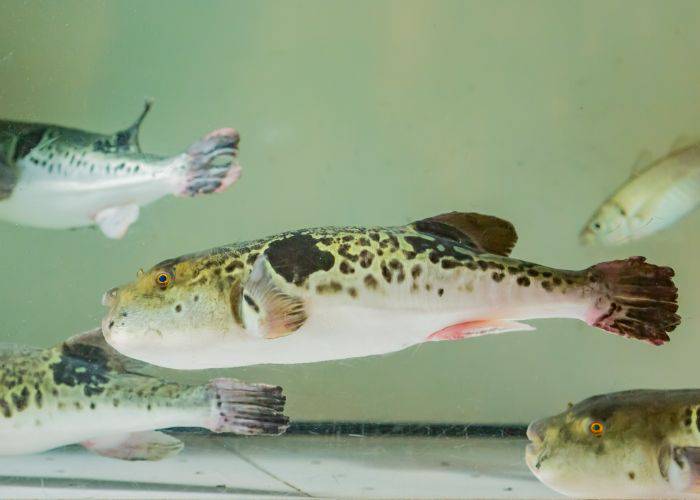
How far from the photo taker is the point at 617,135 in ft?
5.90

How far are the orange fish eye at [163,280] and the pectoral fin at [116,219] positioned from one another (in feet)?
1.97

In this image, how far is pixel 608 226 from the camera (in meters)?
1.66

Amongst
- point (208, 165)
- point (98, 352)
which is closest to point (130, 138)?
point (208, 165)

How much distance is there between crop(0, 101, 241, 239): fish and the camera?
5.33 ft

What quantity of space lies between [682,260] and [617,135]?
0.34 meters

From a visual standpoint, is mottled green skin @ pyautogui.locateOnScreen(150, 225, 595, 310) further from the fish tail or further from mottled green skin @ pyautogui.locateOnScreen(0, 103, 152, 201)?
mottled green skin @ pyautogui.locateOnScreen(0, 103, 152, 201)

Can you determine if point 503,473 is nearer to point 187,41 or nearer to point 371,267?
point 371,267

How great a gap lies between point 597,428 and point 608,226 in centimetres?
59

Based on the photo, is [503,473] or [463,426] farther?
[463,426]

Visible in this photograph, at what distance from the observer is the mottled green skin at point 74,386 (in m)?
1.37

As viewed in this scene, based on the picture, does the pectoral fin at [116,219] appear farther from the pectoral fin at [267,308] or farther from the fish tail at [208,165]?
the pectoral fin at [267,308]

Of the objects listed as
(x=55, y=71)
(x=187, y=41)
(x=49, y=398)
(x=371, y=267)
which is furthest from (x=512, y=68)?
(x=49, y=398)

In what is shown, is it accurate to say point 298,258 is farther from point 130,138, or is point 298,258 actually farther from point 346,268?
point 130,138

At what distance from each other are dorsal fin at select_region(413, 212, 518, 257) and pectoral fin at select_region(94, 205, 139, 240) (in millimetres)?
761
